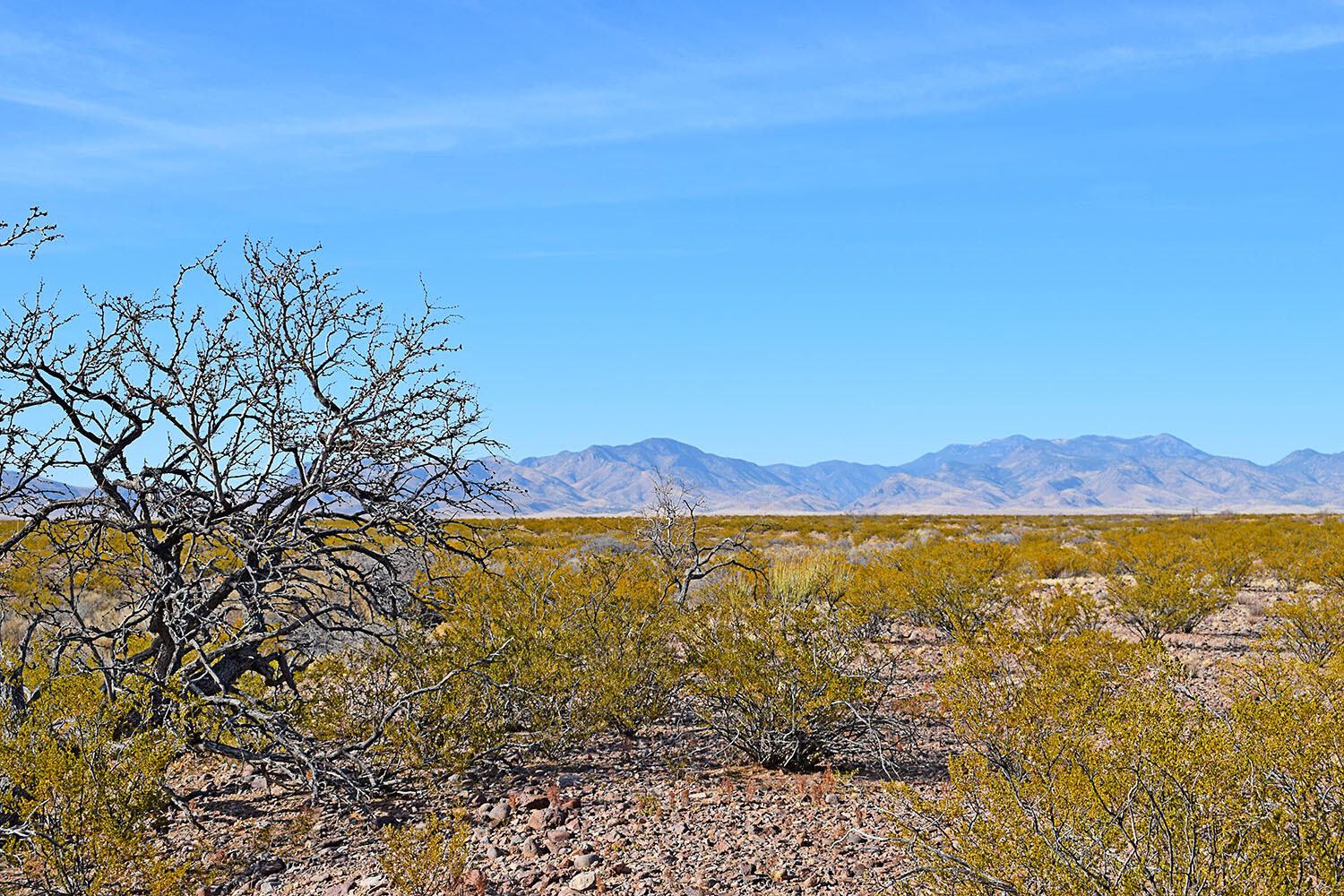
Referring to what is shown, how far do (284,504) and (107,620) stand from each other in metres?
8.58

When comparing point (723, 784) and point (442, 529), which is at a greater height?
point (442, 529)

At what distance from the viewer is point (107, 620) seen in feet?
44.2

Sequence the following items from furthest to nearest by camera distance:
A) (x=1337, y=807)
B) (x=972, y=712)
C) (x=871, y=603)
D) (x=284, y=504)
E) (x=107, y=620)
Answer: (x=107, y=620)
(x=871, y=603)
(x=284, y=504)
(x=972, y=712)
(x=1337, y=807)

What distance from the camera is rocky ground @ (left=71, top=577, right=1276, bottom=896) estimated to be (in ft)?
16.0

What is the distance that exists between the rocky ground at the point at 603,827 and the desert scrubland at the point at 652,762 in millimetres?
25

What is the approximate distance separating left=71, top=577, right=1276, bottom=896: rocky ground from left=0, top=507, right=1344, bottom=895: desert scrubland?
1.0 inches

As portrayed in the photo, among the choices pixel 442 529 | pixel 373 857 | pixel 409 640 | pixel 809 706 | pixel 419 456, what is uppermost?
pixel 419 456

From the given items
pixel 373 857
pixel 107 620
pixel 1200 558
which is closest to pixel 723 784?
pixel 373 857

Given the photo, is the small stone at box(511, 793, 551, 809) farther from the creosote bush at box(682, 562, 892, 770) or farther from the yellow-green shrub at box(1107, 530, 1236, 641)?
the yellow-green shrub at box(1107, 530, 1236, 641)

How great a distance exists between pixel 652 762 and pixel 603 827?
148 cm

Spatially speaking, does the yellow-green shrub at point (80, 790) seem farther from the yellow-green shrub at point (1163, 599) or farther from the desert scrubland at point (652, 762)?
the yellow-green shrub at point (1163, 599)

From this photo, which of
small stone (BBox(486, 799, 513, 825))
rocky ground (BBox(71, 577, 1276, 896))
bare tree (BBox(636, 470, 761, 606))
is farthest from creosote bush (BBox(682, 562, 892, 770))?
bare tree (BBox(636, 470, 761, 606))

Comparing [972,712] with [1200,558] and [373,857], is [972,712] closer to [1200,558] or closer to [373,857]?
[373,857]

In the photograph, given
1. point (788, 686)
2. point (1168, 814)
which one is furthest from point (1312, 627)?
point (1168, 814)
